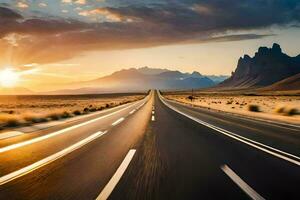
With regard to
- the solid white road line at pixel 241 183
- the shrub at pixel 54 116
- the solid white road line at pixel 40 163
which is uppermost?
the solid white road line at pixel 241 183

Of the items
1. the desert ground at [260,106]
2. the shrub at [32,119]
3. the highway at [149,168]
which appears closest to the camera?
the highway at [149,168]

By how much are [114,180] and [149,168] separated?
120 centimetres

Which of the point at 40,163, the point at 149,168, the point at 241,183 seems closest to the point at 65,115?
the point at 40,163

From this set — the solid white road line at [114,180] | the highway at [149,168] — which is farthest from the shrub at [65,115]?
the solid white road line at [114,180]

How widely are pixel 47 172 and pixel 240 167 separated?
3.89m

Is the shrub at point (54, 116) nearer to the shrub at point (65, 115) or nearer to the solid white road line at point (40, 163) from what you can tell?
the shrub at point (65, 115)

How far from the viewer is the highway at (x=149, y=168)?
538 cm

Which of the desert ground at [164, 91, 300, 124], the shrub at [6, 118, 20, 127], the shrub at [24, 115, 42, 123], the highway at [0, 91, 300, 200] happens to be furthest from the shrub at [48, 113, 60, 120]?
the desert ground at [164, 91, 300, 124]

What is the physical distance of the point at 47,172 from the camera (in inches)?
267

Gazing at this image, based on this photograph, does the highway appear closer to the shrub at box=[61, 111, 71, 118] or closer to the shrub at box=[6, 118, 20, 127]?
the shrub at box=[6, 118, 20, 127]

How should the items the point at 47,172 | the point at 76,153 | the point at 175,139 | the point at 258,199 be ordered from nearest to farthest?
the point at 258,199 → the point at 47,172 → the point at 76,153 → the point at 175,139

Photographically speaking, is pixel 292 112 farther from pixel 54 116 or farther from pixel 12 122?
pixel 12 122

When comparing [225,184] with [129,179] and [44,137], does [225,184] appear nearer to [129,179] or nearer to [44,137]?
[129,179]

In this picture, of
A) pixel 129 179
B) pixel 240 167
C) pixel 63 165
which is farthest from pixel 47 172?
pixel 240 167
